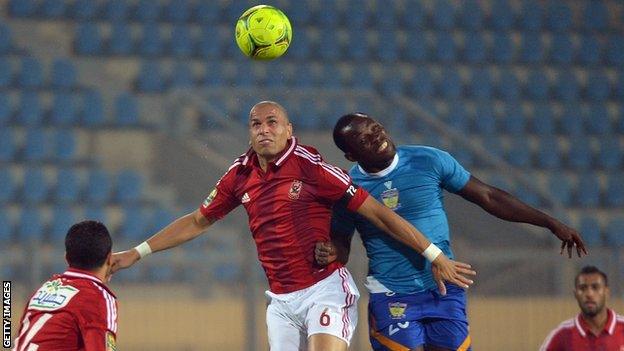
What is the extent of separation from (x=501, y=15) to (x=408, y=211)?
991 cm

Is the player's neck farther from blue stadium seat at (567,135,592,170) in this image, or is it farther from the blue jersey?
blue stadium seat at (567,135,592,170)

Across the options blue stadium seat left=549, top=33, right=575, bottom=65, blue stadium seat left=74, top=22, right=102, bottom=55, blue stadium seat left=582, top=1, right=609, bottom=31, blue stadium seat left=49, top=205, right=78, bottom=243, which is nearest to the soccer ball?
blue stadium seat left=49, top=205, right=78, bottom=243

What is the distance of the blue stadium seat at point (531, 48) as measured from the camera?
14.5m

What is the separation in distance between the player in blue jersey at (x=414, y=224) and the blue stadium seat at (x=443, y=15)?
9195 millimetres

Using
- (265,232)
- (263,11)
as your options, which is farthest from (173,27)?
(265,232)

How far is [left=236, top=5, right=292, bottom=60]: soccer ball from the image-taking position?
20.0 ft

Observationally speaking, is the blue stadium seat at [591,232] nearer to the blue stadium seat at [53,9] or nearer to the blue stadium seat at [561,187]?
the blue stadium seat at [561,187]

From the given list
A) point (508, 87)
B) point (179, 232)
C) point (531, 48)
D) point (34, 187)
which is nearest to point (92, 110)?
point (34, 187)

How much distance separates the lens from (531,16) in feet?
49.0

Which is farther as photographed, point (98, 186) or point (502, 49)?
point (502, 49)

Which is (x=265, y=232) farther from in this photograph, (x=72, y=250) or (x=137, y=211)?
(x=137, y=211)

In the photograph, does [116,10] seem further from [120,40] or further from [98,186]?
[98,186]

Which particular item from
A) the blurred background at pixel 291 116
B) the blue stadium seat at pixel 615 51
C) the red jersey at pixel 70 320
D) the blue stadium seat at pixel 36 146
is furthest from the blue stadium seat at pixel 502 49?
the red jersey at pixel 70 320

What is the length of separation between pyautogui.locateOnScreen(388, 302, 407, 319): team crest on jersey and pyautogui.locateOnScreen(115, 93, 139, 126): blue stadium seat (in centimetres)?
772
